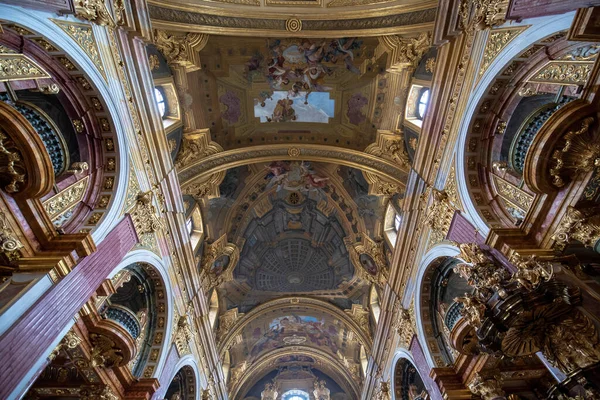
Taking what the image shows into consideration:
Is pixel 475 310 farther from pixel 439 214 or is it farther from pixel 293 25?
pixel 293 25

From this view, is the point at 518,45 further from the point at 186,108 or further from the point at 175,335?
the point at 175,335

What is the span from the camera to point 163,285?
33.9 ft

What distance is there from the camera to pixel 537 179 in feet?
21.5

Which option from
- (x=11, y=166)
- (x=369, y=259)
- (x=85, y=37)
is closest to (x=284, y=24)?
(x=85, y=37)

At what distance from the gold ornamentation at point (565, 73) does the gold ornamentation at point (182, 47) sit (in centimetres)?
904

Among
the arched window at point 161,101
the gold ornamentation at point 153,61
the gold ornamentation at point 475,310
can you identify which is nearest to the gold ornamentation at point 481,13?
the gold ornamentation at point 475,310

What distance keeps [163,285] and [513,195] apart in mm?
9969

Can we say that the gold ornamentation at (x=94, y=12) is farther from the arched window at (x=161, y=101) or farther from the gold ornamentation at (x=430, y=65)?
the gold ornamentation at (x=430, y=65)

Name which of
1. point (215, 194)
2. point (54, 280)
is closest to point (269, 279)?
point (215, 194)

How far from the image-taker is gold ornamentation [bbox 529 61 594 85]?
19.7 feet

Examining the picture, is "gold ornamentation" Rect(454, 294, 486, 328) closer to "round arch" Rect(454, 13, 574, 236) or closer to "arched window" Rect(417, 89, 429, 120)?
"round arch" Rect(454, 13, 574, 236)

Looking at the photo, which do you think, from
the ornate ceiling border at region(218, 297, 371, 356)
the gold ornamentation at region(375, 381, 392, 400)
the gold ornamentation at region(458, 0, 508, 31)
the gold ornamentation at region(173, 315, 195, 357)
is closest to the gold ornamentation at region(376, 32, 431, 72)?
the gold ornamentation at region(458, 0, 508, 31)

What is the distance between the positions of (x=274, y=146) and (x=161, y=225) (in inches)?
219

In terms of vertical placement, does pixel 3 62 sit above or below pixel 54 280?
above
